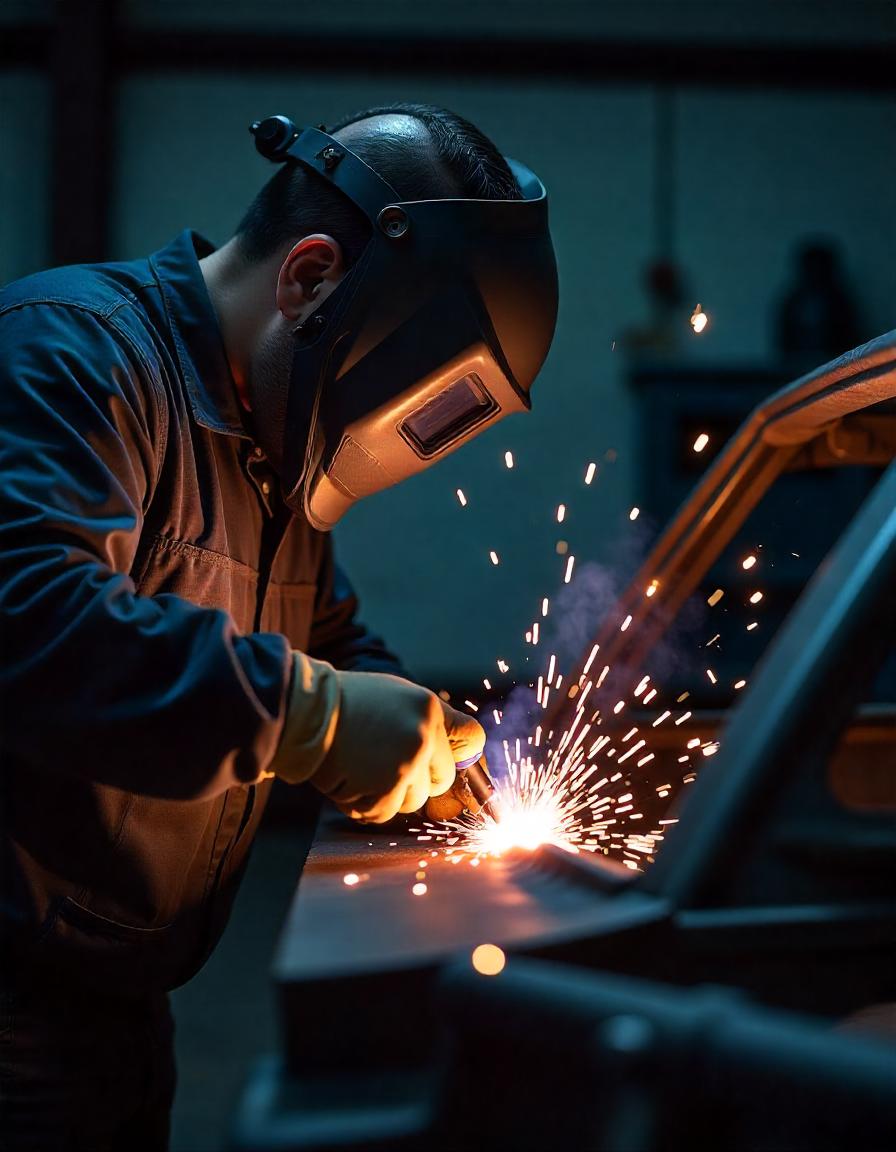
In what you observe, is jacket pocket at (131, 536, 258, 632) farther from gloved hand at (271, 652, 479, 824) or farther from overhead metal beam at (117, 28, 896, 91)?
overhead metal beam at (117, 28, 896, 91)

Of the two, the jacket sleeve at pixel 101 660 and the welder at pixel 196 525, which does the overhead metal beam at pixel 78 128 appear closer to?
the welder at pixel 196 525

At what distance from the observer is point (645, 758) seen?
1714mm

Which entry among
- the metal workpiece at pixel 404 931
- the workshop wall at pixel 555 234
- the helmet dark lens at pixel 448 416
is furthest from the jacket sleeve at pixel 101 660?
the workshop wall at pixel 555 234

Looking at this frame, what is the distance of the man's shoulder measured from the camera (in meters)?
1.29

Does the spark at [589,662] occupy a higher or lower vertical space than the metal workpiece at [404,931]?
higher

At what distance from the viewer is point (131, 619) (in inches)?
41.6

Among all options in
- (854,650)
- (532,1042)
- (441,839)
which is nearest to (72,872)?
(441,839)

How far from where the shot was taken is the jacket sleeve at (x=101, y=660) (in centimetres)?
105

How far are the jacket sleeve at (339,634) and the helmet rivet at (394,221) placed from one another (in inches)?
26.6

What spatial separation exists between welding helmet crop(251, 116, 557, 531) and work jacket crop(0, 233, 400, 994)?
13cm

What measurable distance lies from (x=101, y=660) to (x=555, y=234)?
493cm

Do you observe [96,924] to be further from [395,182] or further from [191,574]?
[395,182]

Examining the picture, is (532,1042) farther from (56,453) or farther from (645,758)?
(645,758)

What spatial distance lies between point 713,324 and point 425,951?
520 centimetres
